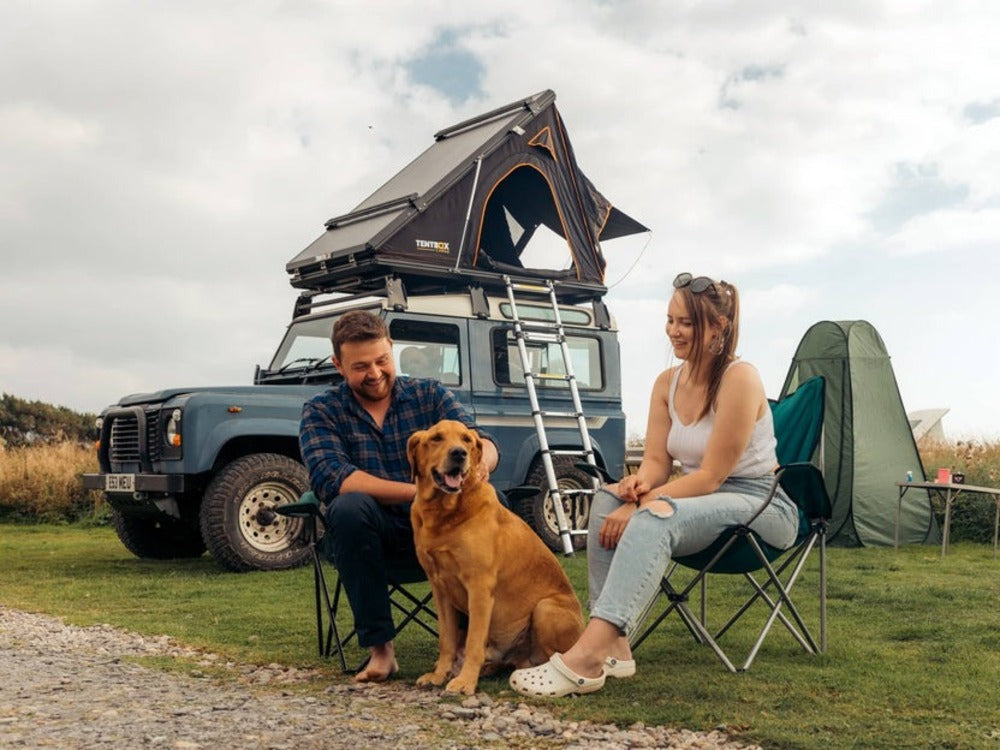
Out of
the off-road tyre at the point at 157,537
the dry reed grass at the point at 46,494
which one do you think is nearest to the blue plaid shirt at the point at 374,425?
the off-road tyre at the point at 157,537

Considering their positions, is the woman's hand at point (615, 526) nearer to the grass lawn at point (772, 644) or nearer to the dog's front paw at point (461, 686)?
the grass lawn at point (772, 644)

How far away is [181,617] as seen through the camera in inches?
227

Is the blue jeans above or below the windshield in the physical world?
below

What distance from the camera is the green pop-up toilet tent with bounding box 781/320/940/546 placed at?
9.81 metres

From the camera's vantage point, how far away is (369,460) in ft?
13.4

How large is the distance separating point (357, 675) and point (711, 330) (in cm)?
163

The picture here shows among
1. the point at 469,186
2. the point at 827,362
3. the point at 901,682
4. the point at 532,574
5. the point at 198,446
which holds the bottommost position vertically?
the point at 901,682

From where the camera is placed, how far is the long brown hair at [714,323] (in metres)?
3.79

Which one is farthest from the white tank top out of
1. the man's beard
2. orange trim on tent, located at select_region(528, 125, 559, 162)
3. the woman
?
orange trim on tent, located at select_region(528, 125, 559, 162)

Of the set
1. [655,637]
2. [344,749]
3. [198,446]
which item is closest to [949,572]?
[655,637]

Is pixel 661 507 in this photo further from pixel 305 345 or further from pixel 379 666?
pixel 305 345

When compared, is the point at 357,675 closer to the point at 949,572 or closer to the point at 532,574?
the point at 532,574

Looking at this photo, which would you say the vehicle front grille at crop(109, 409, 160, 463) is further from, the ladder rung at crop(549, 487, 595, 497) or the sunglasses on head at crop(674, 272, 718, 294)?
the sunglasses on head at crop(674, 272, 718, 294)

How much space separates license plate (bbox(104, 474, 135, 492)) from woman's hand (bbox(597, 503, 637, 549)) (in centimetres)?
490
